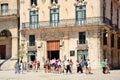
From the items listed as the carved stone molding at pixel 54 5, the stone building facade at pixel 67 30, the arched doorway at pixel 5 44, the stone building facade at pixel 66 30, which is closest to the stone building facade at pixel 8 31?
the arched doorway at pixel 5 44

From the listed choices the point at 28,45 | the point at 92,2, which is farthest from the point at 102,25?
the point at 28,45

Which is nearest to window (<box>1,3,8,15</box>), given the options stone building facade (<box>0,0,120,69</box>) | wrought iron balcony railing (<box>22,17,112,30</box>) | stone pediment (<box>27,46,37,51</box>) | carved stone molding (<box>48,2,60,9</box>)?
stone building facade (<box>0,0,120,69</box>)

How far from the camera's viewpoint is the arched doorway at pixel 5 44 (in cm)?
5888

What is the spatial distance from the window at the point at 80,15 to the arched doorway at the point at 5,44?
13.4 metres

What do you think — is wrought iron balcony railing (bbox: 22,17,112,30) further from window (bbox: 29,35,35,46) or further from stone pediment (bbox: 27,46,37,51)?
stone pediment (bbox: 27,46,37,51)

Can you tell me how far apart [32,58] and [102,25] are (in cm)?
1133

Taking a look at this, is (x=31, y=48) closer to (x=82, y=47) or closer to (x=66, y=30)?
(x=66, y=30)

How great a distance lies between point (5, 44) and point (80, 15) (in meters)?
15.4

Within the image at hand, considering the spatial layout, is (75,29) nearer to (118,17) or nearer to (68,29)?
(68,29)

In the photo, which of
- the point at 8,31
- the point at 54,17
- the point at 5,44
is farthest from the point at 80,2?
the point at 5,44

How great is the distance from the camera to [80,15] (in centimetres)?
5019

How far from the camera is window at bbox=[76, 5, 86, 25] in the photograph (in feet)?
163

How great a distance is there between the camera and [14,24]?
57406 mm

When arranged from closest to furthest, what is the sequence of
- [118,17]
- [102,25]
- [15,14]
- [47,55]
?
1. [102,25]
2. [47,55]
3. [15,14]
4. [118,17]
